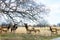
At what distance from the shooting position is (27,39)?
3.50 m

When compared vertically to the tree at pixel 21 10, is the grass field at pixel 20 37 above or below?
below

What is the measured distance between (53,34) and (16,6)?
4.23 ft

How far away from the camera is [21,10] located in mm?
3971

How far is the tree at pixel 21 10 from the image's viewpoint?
3820 millimetres

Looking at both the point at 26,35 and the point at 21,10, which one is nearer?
the point at 26,35

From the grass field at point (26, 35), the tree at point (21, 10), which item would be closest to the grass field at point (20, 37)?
the grass field at point (26, 35)

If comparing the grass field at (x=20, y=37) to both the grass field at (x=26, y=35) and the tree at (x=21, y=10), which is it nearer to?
the grass field at (x=26, y=35)

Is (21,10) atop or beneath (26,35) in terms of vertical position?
atop

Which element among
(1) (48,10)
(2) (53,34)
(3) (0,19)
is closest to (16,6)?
(3) (0,19)

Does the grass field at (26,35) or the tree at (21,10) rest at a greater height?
the tree at (21,10)

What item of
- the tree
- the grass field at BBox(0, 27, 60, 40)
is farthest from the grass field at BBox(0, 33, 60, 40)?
the tree

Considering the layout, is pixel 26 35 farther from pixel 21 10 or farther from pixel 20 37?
pixel 21 10

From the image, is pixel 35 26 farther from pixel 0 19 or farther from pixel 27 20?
pixel 0 19

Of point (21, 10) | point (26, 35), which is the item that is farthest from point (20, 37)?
point (21, 10)
